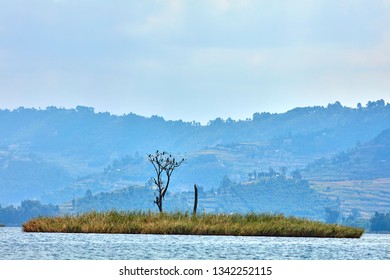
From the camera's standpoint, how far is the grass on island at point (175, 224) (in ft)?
290

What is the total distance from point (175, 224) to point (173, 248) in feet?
32.2

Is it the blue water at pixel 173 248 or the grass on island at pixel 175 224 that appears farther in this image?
the grass on island at pixel 175 224

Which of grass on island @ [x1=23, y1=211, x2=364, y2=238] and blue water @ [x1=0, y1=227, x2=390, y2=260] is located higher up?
grass on island @ [x1=23, y1=211, x2=364, y2=238]

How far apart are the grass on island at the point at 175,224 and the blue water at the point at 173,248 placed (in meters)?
0.73

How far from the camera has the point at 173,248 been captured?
78.9 m

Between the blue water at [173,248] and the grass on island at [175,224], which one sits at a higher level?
the grass on island at [175,224]

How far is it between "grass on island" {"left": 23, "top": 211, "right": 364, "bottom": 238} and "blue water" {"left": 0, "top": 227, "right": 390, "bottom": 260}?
729mm

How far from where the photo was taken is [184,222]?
3506 inches

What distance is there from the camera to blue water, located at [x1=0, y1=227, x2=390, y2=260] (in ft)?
237

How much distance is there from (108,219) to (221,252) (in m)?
14.8

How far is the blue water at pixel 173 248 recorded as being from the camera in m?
A: 72.3
